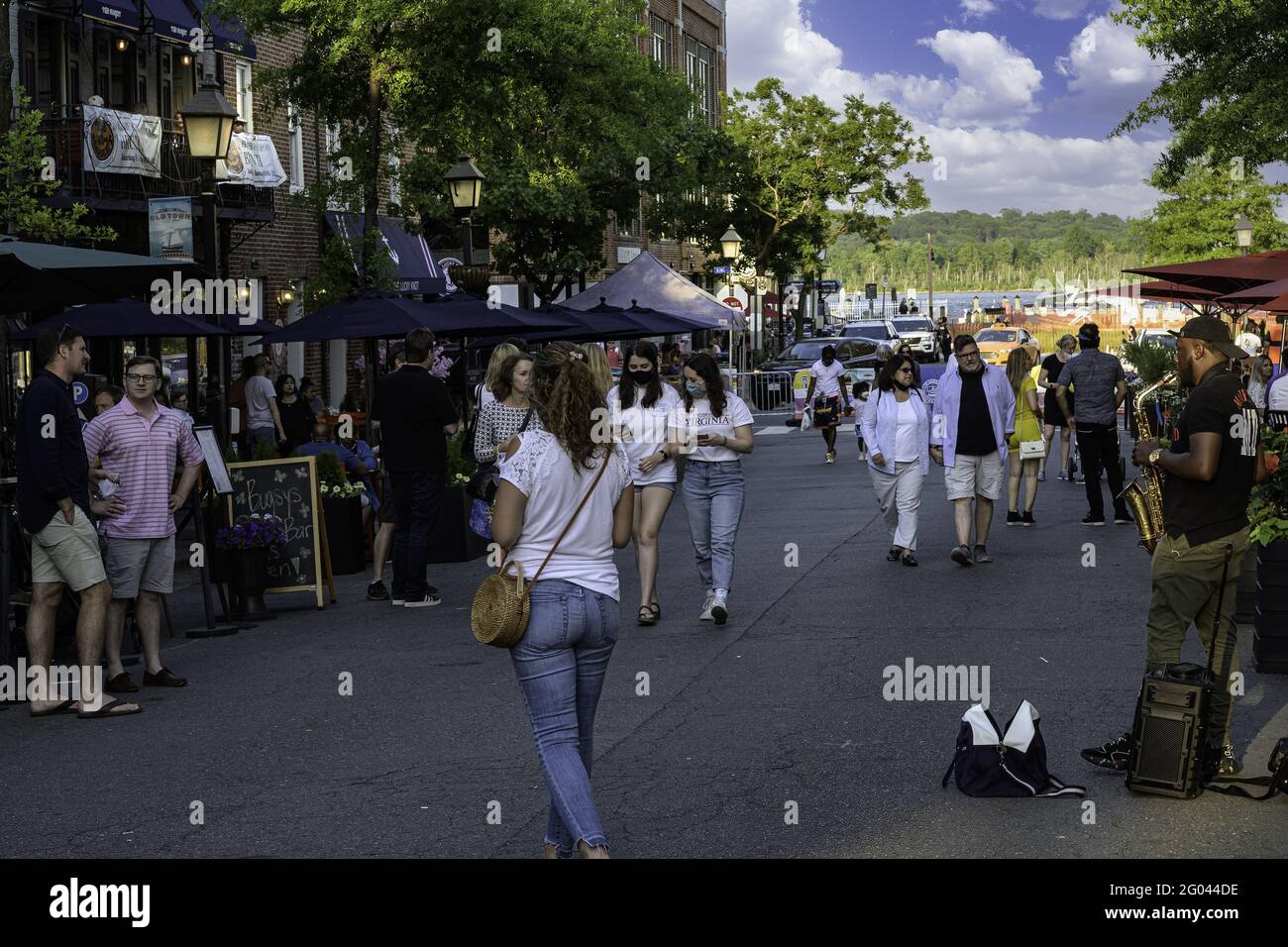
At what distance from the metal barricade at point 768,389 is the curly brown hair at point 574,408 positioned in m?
36.3

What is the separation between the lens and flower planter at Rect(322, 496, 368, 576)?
1445cm

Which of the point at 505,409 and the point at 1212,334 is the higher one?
the point at 1212,334

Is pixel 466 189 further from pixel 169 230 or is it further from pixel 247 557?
pixel 247 557

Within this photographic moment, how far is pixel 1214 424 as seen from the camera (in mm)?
6844

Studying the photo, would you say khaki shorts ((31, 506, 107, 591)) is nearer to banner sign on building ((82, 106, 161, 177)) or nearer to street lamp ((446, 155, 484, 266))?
street lamp ((446, 155, 484, 266))

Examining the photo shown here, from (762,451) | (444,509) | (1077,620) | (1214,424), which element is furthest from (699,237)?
(1214,424)

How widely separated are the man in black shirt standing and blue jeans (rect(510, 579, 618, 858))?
279 inches

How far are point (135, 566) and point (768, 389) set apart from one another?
33567mm

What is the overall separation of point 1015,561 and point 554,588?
359 inches

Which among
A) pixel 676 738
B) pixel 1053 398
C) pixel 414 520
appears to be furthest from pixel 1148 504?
pixel 1053 398

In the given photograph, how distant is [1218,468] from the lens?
6.92 m

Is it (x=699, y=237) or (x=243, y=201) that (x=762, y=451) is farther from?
(x=699, y=237)

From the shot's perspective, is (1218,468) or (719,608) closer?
(1218,468)

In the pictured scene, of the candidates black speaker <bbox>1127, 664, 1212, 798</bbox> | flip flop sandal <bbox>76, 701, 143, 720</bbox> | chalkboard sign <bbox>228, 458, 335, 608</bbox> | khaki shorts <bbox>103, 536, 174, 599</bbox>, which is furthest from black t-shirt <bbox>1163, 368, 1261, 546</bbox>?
chalkboard sign <bbox>228, 458, 335, 608</bbox>
